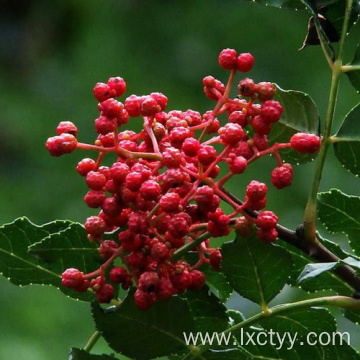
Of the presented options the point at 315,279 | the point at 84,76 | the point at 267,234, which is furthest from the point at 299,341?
the point at 84,76

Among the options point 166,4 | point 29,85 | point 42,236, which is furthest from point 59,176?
point 42,236

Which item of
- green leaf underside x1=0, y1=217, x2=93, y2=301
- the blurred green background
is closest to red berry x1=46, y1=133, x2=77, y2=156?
green leaf underside x1=0, y1=217, x2=93, y2=301

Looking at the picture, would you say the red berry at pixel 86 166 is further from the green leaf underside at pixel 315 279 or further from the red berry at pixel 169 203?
the green leaf underside at pixel 315 279

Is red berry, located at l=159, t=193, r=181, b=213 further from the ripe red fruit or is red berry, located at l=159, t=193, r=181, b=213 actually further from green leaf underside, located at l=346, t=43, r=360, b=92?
green leaf underside, located at l=346, t=43, r=360, b=92

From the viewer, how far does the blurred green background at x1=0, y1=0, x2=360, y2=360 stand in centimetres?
339

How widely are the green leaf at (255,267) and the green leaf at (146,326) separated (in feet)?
0.20

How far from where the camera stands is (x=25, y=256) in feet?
3.49

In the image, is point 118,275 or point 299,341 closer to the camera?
point 118,275

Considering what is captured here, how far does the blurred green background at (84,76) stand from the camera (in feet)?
11.1

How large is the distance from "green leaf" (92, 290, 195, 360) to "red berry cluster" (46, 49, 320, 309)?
0.06 feet

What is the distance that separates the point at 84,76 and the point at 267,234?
11.8 feet

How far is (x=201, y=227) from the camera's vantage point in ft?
3.13

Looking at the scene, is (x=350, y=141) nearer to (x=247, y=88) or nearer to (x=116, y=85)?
(x=247, y=88)

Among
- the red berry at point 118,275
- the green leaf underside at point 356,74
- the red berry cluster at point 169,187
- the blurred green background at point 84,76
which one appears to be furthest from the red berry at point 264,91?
the blurred green background at point 84,76
